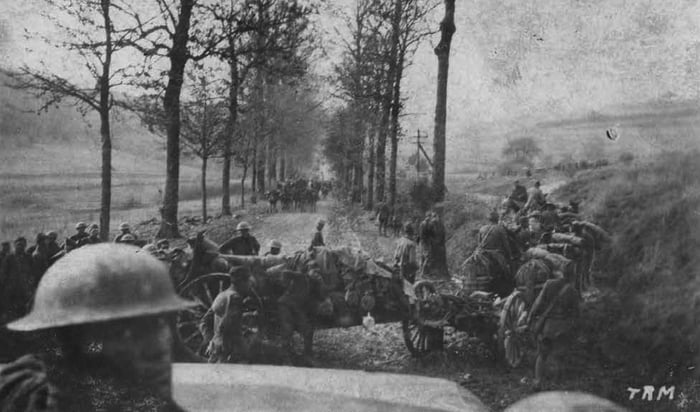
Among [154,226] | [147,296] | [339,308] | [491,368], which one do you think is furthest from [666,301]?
[154,226]

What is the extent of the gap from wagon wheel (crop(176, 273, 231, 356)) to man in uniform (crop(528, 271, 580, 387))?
2067mm

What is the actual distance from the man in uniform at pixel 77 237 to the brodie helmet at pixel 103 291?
1.35 meters

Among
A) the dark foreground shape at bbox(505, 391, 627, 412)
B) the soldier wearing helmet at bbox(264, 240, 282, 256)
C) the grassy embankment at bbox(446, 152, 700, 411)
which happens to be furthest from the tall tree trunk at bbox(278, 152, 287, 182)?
the dark foreground shape at bbox(505, 391, 627, 412)

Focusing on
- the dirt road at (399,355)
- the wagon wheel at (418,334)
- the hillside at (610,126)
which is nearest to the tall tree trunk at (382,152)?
the dirt road at (399,355)

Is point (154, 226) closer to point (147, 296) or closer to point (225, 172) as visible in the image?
point (225, 172)

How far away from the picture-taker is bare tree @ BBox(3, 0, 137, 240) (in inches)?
140

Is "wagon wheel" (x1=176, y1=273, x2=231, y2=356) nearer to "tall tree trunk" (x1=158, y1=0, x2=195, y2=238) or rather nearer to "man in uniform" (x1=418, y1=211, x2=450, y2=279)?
"tall tree trunk" (x1=158, y1=0, x2=195, y2=238)

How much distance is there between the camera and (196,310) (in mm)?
3525

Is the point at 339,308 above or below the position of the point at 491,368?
above

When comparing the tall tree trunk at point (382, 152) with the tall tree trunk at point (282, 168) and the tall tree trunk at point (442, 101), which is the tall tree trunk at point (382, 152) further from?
the tall tree trunk at point (282, 168)

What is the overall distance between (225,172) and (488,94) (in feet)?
6.55

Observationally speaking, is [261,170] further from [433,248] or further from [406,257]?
[433,248]

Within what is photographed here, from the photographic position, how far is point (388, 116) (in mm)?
4359

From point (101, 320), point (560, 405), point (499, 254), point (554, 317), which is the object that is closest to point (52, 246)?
point (101, 320)
